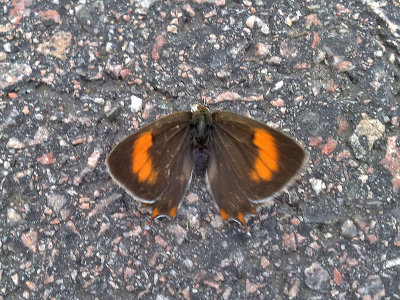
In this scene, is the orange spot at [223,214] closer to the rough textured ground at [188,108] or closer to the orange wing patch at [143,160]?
the rough textured ground at [188,108]

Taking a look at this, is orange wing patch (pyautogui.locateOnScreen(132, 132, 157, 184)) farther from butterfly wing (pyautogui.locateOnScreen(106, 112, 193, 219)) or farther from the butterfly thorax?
the butterfly thorax

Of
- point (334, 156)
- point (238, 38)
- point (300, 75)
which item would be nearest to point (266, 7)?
point (238, 38)

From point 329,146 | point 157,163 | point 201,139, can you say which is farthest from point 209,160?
point 329,146

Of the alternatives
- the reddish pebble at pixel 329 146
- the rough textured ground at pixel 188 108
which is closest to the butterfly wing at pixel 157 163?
the rough textured ground at pixel 188 108

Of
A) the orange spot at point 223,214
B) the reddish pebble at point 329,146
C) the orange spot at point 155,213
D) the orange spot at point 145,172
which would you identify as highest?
the reddish pebble at point 329,146

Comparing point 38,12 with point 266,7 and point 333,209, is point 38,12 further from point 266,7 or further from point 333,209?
point 333,209

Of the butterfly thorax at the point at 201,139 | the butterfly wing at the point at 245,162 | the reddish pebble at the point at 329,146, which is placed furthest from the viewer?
the reddish pebble at the point at 329,146

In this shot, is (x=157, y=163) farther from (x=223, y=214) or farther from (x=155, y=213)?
(x=223, y=214)
